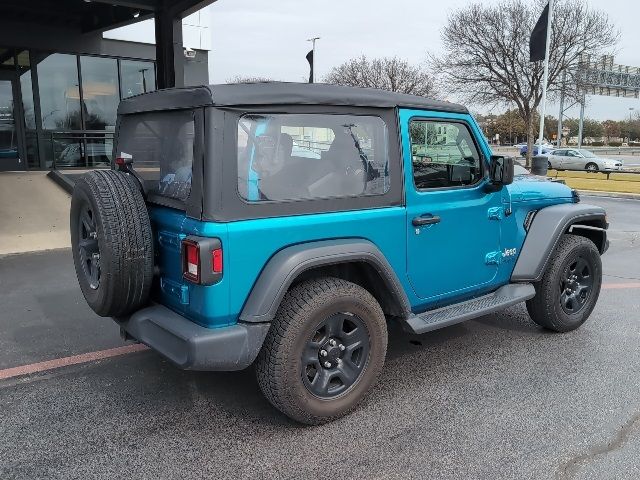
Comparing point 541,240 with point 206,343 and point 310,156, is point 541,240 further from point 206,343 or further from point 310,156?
point 206,343

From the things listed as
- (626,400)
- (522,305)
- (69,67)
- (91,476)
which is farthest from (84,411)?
(69,67)

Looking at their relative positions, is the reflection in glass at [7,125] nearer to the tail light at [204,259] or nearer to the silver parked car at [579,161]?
the tail light at [204,259]

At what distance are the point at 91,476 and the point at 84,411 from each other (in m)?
0.73

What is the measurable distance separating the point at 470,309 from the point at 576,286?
4.63 ft

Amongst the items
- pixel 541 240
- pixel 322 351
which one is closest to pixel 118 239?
pixel 322 351

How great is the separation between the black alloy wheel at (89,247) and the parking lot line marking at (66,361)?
3.32 feet

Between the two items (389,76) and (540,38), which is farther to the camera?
(389,76)

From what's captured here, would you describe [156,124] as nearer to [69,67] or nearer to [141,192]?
[141,192]

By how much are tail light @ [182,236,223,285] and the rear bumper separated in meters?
0.27

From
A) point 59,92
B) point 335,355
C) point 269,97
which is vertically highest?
point 59,92

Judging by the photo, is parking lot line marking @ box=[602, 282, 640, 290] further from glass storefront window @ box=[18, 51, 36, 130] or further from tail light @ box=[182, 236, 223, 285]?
glass storefront window @ box=[18, 51, 36, 130]

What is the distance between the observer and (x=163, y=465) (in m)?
2.78

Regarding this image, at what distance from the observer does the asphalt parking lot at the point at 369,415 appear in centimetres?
279

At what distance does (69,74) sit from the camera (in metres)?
14.4
